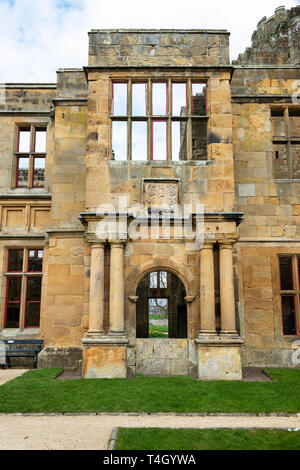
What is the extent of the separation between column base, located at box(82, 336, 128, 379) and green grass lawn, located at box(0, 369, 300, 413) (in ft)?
1.08

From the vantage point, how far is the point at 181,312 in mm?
14469

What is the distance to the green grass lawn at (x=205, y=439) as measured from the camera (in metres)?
4.49

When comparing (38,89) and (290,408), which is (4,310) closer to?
(38,89)

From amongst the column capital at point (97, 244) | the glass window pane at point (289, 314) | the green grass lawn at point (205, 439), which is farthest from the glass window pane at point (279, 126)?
the green grass lawn at point (205, 439)

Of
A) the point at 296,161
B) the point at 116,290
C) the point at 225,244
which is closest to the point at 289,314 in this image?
the point at 296,161

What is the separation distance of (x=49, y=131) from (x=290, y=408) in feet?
31.1

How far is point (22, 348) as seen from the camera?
34.4 ft

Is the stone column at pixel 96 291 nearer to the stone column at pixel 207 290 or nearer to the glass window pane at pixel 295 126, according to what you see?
the stone column at pixel 207 290

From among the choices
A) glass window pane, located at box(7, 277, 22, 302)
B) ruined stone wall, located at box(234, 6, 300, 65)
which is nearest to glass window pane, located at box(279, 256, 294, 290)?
ruined stone wall, located at box(234, 6, 300, 65)

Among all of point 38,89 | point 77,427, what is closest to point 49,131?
point 38,89

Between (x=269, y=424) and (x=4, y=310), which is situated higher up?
(x=4, y=310)

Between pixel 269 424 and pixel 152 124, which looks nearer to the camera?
pixel 269 424

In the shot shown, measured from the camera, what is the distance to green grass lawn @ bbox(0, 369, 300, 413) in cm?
613

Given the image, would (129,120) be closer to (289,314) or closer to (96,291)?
(96,291)
